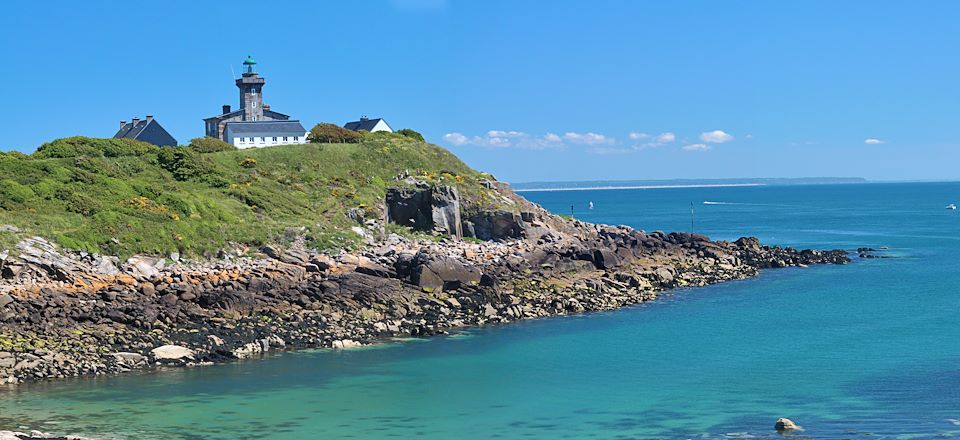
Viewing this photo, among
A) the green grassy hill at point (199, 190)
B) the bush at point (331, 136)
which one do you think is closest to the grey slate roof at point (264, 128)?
the bush at point (331, 136)

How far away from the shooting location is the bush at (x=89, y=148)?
66.8m

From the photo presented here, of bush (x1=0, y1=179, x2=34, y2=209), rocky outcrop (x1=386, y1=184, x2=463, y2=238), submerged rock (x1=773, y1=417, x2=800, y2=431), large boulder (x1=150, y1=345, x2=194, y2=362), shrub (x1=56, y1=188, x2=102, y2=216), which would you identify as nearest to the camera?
submerged rock (x1=773, y1=417, x2=800, y2=431)

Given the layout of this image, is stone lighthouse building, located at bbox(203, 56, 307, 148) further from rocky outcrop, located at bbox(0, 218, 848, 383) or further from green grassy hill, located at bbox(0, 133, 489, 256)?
rocky outcrop, located at bbox(0, 218, 848, 383)

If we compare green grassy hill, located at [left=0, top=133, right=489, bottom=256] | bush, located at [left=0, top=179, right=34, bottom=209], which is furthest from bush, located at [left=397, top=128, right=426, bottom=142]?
bush, located at [left=0, top=179, right=34, bottom=209]

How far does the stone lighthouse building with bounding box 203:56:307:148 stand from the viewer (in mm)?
87875

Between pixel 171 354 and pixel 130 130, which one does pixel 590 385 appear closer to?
pixel 171 354

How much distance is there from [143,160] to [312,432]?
4110 centimetres

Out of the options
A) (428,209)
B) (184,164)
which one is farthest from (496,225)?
(184,164)

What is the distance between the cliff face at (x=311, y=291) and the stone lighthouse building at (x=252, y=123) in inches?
1052

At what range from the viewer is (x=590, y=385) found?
34562 mm

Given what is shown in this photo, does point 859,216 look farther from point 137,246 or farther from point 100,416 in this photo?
point 100,416

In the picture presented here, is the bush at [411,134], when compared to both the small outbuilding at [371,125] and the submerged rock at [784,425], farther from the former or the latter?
the submerged rock at [784,425]

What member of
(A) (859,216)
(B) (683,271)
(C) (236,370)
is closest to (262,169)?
(B) (683,271)

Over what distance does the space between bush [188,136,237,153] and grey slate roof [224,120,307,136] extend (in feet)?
36.7
